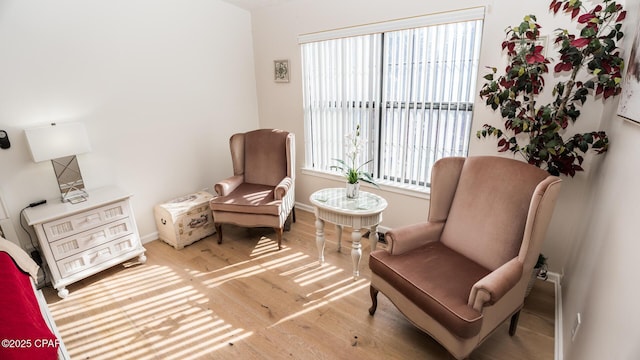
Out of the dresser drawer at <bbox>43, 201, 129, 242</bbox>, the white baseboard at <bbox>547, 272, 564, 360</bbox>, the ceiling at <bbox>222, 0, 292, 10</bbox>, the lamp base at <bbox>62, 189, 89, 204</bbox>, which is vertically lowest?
the white baseboard at <bbox>547, 272, 564, 360</bbox>

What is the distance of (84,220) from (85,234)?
0.11m

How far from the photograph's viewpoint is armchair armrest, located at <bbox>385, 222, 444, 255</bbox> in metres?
1.95

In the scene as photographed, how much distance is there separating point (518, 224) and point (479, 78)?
4.07ft

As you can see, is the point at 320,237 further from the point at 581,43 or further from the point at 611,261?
the point at 581,43

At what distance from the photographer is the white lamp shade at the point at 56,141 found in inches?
85.2

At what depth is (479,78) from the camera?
241 cm

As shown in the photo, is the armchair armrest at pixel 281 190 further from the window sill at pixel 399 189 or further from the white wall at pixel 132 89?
the white wall at pixel 132 89

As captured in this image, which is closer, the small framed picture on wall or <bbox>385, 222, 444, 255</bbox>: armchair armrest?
<bbox>385, 222, 444, 255</bbox>: armchair armrest

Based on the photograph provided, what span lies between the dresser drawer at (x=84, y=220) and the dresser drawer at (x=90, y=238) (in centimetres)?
4

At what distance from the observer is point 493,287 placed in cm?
147

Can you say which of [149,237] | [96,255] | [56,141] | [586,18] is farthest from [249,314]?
[586,18]

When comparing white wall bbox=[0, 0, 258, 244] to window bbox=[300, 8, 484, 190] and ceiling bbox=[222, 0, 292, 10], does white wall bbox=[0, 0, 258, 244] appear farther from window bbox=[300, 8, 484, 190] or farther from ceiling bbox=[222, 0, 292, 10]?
window bbox=[300, 8, 484, 190]

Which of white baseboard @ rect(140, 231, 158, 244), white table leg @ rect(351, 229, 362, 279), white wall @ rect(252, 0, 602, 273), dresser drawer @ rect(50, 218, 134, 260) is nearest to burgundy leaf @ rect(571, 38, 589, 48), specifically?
white wall @ rect(252, 0, 602, 273)

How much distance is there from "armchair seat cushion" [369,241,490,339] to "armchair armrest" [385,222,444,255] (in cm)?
3
